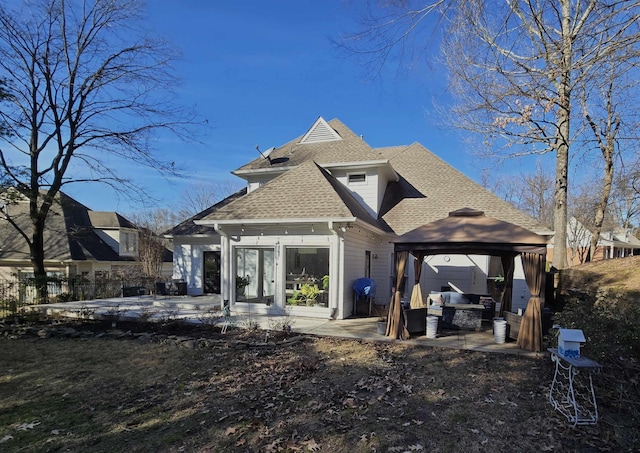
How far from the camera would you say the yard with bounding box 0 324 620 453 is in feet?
12.7

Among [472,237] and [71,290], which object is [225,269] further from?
[71,290]

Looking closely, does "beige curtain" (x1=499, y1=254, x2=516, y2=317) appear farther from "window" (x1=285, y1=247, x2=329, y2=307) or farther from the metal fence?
the metal fence

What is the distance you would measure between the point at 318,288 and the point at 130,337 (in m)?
5.22

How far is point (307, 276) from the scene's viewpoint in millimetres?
11195

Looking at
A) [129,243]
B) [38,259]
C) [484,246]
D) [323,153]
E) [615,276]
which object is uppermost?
[323,153]

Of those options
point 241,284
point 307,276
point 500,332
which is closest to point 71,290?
point 241,284

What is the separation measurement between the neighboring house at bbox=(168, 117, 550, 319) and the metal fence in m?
2.97

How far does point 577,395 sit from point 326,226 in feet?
23.2

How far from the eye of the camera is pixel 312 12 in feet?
23.6

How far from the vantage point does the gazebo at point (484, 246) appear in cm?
763

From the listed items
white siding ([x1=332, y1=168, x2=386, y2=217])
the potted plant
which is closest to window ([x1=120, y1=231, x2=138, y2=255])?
the potted plant

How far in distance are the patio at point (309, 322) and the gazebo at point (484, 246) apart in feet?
1.39

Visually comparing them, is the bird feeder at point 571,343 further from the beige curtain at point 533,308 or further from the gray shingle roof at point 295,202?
the gray shingle roof at point 295,202

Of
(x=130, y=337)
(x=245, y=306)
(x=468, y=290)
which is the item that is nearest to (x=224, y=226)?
(x=245, y=306)
